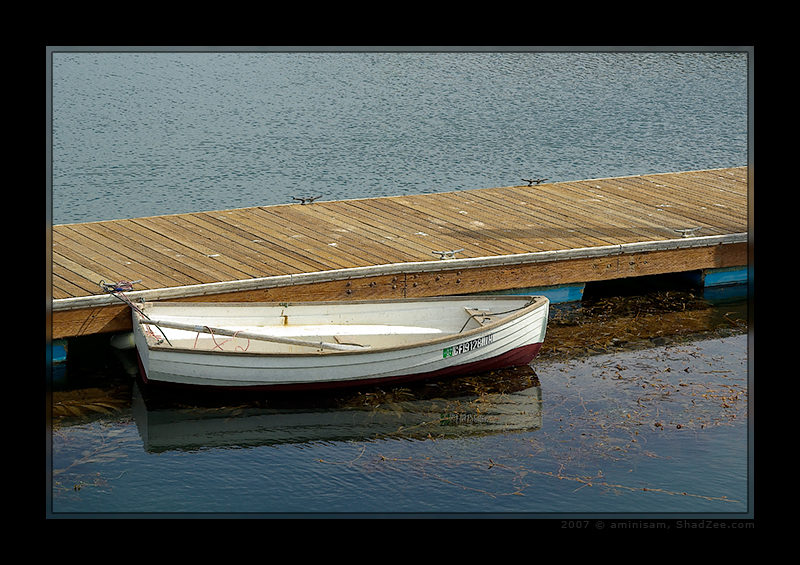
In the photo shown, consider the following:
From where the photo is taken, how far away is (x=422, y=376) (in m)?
13.8

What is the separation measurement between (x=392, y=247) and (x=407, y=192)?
870cm

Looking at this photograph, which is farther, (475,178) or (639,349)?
(475,178)

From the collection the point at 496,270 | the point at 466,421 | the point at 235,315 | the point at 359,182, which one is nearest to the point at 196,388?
the point at 235,315

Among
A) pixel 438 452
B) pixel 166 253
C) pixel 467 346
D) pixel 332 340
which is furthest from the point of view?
pixel 166 253

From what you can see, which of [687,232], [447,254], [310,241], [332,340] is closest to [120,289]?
[332,340]

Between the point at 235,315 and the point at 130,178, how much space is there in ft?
43.3

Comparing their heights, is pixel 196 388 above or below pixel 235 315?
below

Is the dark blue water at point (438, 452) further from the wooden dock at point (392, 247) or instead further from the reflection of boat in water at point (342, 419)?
the wooden dock at point (392, 247)

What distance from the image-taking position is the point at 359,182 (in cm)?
2612

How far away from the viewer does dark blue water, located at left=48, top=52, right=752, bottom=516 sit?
11367 mm

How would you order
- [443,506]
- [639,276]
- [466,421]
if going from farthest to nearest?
[639,276] < [466,421] < [443,506]

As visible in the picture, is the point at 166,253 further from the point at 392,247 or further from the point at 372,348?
the point at 372,348

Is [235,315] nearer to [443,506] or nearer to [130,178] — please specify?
[443,506]
